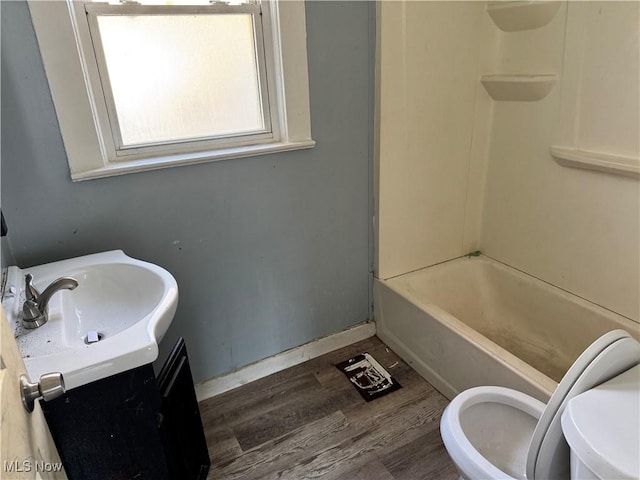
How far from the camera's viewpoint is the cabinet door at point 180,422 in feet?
4.24

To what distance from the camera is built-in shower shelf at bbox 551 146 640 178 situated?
166 cm

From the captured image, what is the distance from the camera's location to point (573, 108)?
183cm

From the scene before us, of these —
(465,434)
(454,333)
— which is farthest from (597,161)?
(465,434)

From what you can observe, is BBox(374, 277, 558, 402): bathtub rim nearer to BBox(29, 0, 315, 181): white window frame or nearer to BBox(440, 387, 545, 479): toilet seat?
BBox(440, 387, 545, 479): toilet seat

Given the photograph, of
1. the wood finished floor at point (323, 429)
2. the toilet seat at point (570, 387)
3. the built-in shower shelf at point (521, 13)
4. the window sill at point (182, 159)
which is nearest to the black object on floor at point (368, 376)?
the wood finished floor at point (323, 429)

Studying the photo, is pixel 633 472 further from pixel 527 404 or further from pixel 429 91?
pixel 429 91

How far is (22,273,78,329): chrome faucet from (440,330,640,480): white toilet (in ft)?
3.69

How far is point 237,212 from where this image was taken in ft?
6.00

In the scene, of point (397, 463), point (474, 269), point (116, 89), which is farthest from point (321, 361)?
point (116, 89)

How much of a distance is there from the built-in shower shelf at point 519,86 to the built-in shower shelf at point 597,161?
0.25m

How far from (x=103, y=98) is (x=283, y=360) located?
1342 millimetres

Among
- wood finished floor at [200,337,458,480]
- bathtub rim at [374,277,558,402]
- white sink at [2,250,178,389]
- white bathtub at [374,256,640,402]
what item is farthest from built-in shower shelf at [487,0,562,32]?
white sink at [2,250,178,389]

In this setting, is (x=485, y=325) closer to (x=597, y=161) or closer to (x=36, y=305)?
(x=597, y=161)

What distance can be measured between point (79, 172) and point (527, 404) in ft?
5.24
